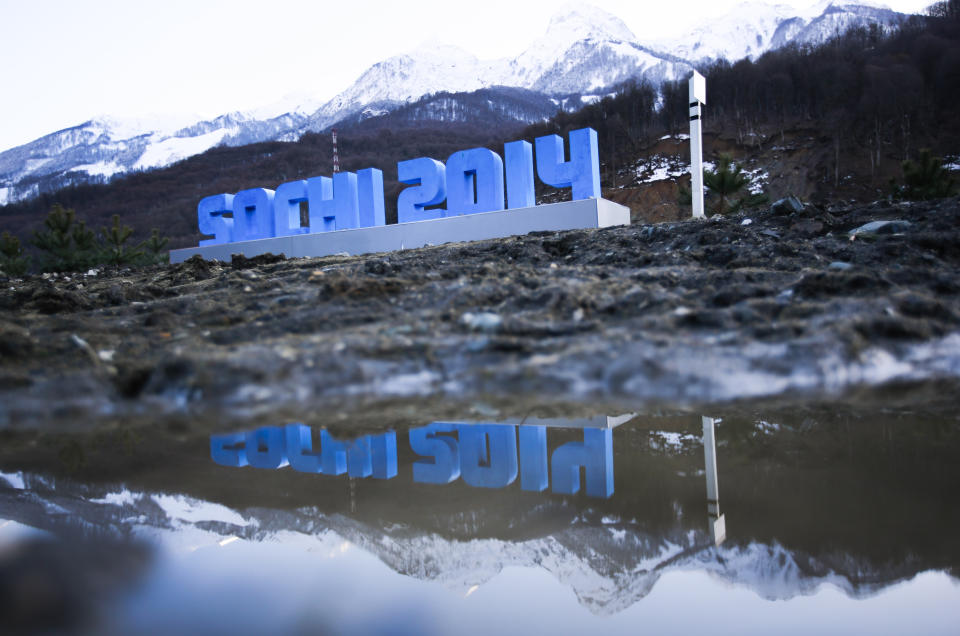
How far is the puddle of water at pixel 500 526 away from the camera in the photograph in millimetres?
1139

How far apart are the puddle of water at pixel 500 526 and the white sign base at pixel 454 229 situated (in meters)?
8.18

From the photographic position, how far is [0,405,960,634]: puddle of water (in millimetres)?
1139

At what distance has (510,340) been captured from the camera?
9.98 ft

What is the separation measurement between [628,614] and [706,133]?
4480 cm

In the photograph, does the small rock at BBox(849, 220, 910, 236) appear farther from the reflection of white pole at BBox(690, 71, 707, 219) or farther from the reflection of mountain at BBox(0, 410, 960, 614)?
the reflection of white pole at BBox(690, 71, 707, 219)

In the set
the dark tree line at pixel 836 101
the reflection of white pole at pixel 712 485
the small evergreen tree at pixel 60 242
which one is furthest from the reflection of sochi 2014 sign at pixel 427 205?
the dark tree line at pixel 836 101

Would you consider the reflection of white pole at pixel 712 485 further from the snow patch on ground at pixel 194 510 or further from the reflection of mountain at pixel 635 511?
the snow patch on ground at pixel 194 510

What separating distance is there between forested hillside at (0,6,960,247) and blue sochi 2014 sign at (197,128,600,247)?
22.0 m

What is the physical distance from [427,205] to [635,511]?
430 inches

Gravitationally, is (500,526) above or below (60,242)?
below

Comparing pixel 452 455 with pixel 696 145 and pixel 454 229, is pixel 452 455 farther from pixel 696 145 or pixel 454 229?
pixel 696 145

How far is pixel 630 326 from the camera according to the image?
3170 millimetres

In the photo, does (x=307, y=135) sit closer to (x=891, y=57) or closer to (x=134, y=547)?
(x=891, y=57)

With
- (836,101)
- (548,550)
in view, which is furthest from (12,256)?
(836,101)
